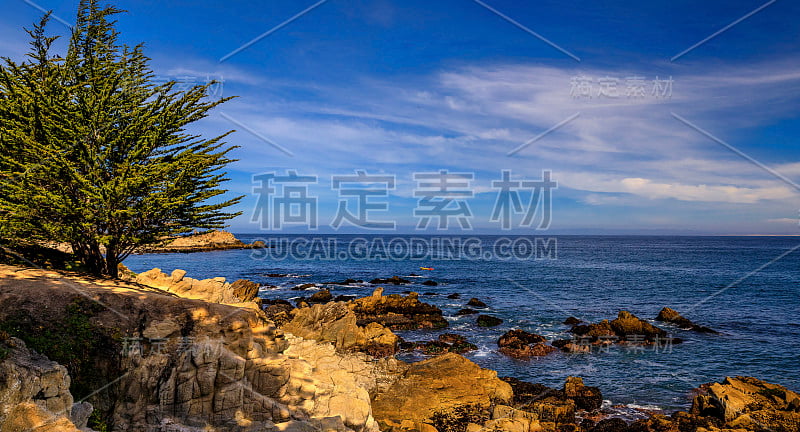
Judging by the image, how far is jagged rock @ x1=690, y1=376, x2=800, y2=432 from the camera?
1766 centimetres

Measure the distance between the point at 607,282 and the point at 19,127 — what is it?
7181 centimetres

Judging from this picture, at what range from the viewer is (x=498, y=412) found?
17.8 meters

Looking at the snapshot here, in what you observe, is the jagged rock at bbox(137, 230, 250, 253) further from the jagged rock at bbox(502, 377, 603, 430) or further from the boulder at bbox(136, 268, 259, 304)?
the jagged rock at bbox(502, 377, 603, 430)

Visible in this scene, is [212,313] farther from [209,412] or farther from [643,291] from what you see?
[643,291]

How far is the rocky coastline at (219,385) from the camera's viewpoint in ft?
42.8

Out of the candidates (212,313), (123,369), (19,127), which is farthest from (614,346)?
(19,127)

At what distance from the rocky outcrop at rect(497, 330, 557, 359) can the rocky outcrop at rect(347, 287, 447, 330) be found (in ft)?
23.6

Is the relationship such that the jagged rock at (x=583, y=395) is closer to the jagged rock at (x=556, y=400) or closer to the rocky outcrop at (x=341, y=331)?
the jagged rock at (x=556, y=400)

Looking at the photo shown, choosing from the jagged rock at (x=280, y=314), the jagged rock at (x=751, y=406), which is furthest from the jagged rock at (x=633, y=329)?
the jagged rock at (x=280, y=314)

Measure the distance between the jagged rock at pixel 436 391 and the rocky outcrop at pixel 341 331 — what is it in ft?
24.7

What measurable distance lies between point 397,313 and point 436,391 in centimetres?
2223

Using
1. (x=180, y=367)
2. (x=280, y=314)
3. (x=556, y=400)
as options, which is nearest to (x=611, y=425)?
(x=556, y=400)

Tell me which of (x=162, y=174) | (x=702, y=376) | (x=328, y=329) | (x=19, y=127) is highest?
(x=19, y=127)

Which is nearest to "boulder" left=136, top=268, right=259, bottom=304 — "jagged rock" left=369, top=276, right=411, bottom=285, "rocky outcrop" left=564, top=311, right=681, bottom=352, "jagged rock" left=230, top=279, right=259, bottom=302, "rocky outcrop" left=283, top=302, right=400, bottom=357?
"rocky outcrop" left=283, top=302, right=400, bottom=357
